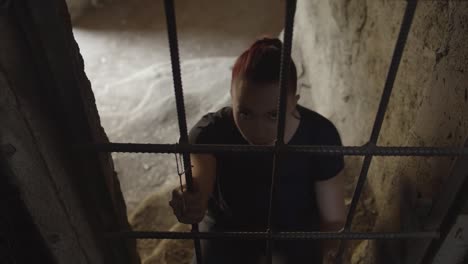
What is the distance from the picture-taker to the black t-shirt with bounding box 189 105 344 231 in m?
1.04

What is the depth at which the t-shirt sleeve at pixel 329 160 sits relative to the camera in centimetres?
104

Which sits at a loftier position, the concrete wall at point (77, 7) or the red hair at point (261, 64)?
the red hair at point (261, 64)

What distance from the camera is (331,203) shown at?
111 centimetres

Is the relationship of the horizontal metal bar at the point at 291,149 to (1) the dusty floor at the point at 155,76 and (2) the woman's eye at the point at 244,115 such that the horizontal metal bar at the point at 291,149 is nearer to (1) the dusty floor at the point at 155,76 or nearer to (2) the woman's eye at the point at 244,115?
(2) the woman's eye at the point at 244,115

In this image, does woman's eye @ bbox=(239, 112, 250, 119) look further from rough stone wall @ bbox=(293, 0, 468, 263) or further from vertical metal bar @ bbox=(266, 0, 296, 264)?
rough stone wall @ bbox=(293, 0, 468, 263)

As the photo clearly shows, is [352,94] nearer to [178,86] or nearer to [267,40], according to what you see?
[267,40]

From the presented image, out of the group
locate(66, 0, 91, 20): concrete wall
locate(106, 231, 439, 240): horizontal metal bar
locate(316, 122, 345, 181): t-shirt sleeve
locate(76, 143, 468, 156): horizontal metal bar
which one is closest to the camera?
locate(76, 143, 468, 156): horizontal metal bar

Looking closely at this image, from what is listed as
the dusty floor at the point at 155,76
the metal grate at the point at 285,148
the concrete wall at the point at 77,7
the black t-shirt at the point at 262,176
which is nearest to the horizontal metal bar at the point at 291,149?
the metal grate at the point at 285,148

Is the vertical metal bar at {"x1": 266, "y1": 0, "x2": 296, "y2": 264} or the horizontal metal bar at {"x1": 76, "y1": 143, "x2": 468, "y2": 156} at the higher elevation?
the vertical metal bar at {"x1": 266, "y1": 0, "x2": 296, "y2": 264}

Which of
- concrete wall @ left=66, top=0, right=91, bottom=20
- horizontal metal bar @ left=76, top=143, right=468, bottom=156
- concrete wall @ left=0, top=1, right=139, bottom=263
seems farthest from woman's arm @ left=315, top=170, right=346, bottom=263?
concrete wall @ left=66, top=0, right=91, bottom=20

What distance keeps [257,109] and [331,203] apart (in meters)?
0.39

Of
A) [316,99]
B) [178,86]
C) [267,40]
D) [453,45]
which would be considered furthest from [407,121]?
[316,99]

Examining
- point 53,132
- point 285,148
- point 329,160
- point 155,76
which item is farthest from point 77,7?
point 285,148

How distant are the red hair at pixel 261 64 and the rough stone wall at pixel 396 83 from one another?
33 centimetres
